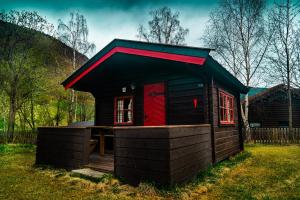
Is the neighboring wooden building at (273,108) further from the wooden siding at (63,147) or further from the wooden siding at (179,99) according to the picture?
the wooden siding at (63,147)

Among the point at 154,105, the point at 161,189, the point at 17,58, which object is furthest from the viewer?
the point at 17,58

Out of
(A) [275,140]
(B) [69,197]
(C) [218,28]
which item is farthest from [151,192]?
(C) [218,28]

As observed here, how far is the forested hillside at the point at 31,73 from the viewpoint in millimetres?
11836

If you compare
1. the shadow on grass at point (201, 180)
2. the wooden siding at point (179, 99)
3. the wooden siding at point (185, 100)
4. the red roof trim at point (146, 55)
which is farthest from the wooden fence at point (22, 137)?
the shadow on grass at point (201, 180)

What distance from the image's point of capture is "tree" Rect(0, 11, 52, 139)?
11773 mm

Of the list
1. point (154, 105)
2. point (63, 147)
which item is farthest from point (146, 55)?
point (63, 147)

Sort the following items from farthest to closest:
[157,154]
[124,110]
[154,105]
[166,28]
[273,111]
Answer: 1. [273,111]
2. [166,28]
3. [124,110]
4. [154,105]
5. [157,154]

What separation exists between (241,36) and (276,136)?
7405 millimetres

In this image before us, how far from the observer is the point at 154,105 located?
6.67 meters

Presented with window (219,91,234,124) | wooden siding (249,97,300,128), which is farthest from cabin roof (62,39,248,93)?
wooden siding (249,97,300,128)

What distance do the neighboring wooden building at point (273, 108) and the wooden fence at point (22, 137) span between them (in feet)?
60.4

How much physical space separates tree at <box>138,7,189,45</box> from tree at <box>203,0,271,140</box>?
2.62 m

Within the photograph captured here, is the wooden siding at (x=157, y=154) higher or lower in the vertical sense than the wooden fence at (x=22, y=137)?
higher

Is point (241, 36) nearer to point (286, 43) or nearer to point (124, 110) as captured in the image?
point (286, 43)
